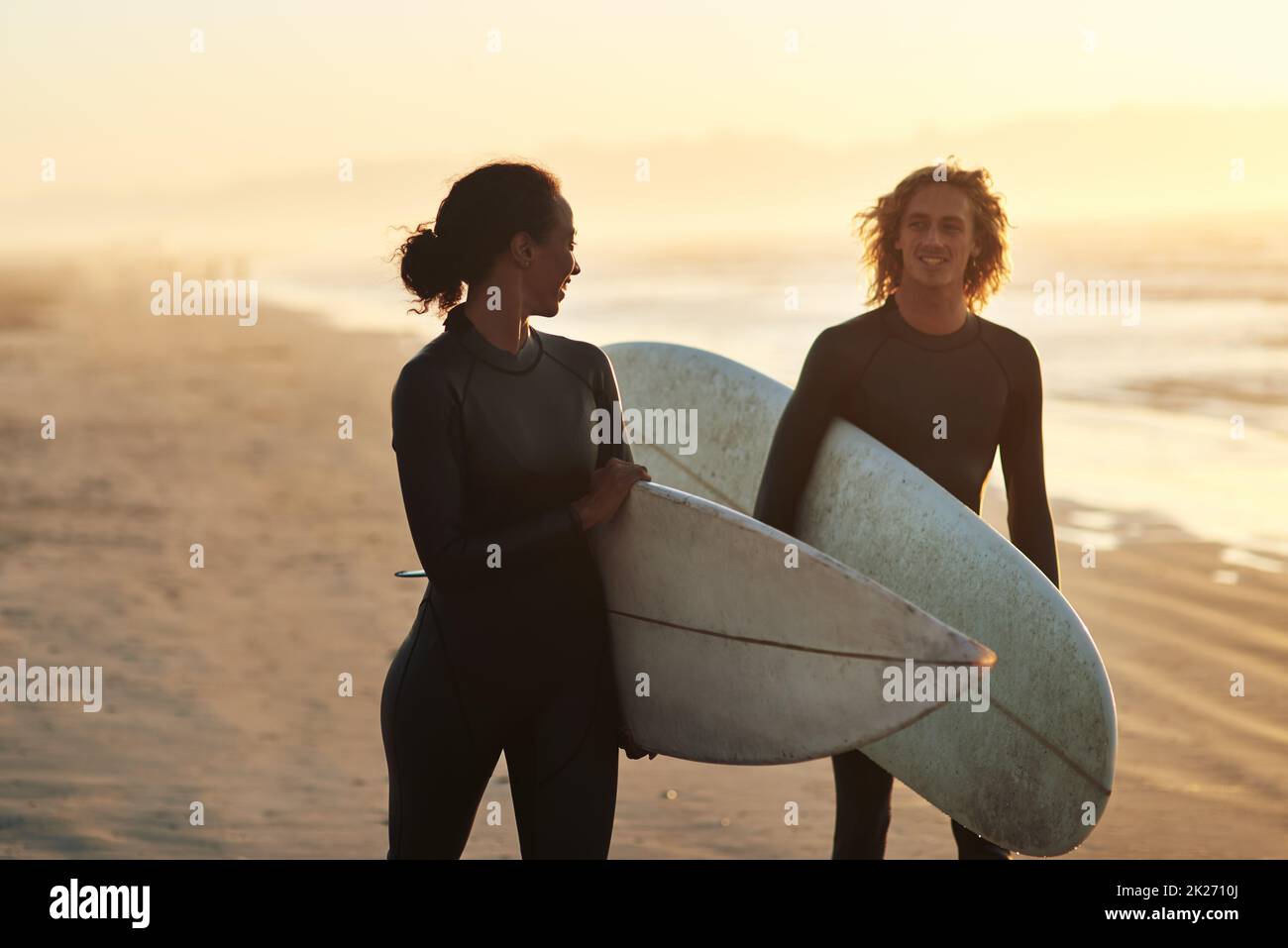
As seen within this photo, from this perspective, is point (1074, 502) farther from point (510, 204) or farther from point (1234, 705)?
point (510, 204)

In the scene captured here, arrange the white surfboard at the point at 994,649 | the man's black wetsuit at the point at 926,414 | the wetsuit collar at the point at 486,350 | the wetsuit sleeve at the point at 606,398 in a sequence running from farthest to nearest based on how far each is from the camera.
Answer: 1. the man's black wetsuit at the point at 926,414
2. the white surfboard at the point at 994,649
3. the wetsuit sleeve at the point at 606,398
4. the wetsuit collar at the point at 486,350

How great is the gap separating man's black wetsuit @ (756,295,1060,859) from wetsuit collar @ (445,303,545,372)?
0.89m

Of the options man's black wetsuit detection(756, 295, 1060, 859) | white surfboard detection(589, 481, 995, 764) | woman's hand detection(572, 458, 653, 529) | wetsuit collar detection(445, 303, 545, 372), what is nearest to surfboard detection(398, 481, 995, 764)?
white surfboard detection(589, 481, 995, 764)

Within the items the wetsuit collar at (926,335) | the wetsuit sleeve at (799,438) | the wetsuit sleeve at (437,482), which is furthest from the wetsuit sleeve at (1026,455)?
the wetsuit sleeve at (437,482)

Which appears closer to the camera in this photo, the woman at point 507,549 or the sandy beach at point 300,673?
the woman at point 507,549

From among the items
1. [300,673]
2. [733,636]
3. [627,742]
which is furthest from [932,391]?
[300,673]

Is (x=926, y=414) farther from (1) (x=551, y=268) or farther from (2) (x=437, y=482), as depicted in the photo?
(2) (x=437, y=482)

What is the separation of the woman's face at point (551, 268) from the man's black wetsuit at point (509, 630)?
0.09m

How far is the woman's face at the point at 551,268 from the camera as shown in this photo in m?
2.74

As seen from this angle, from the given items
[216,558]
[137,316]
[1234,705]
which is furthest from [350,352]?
[1234,705]

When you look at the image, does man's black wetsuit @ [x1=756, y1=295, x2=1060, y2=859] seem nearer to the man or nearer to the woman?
the man

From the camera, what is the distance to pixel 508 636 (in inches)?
109

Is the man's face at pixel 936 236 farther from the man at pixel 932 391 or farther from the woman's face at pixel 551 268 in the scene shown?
the woman's face at pixel 551 268
